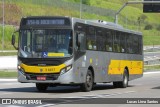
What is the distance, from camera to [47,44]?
879 inches

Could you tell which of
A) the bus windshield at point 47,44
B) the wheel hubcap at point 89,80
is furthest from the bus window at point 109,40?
the bus windshield at point 47,44

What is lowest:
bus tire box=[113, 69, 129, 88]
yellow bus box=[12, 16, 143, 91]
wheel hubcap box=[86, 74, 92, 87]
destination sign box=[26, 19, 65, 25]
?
bus tire box=[113, 69, 129, 88]

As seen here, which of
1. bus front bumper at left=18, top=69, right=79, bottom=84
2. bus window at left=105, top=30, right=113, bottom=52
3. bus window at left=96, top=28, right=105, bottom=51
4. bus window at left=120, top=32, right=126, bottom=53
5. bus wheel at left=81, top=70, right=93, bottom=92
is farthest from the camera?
bus window at left=120, top=32, right=126, bottom=53

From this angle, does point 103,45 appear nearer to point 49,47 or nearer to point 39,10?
point 49,47

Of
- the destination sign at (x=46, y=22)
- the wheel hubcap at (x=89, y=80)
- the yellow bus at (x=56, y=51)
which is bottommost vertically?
the wheel hubcap at (x=89, y=80)

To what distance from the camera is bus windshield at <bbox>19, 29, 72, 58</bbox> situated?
2234 centimetres

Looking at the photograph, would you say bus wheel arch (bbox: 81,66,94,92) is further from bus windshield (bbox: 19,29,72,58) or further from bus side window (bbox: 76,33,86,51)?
bus windshield (bbox: 19,29,72,58)

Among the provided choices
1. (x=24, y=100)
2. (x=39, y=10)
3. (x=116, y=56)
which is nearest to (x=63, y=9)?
(x=39, y=10)

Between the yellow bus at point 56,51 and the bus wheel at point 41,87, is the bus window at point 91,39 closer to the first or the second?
the yellow bus at point 56,51

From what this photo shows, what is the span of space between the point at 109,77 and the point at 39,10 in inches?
2807

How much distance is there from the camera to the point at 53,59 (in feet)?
73.3

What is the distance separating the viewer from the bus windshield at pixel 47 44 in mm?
22344

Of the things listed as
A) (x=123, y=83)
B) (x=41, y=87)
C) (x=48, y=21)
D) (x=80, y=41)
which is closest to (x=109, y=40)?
(x=123, y=83)

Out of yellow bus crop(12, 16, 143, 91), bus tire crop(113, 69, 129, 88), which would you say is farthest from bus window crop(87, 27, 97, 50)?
bus tire crop(113, 69, 129, 88)
